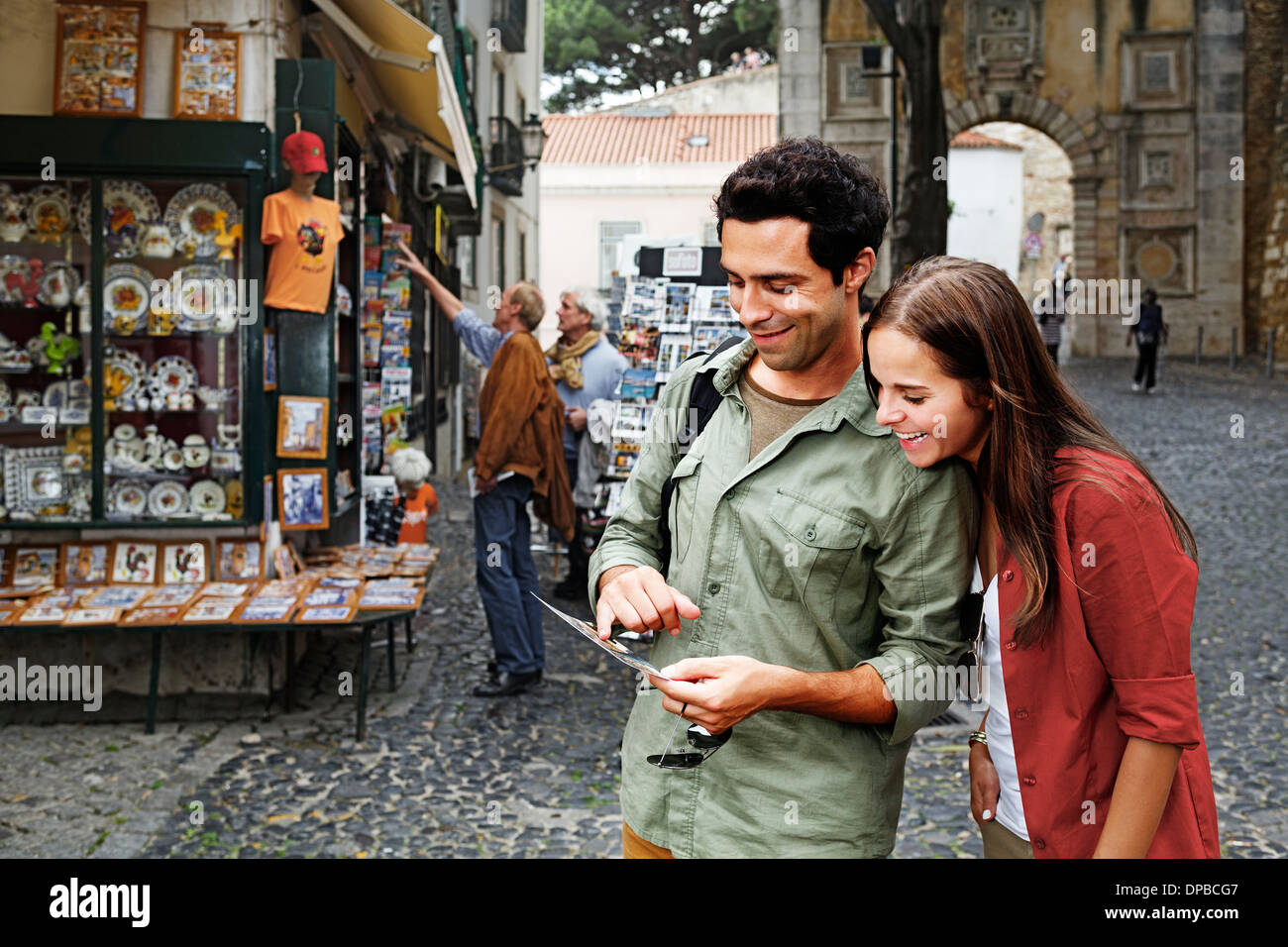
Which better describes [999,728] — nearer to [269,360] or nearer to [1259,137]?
[269,360]

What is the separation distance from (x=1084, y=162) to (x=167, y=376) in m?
26.3

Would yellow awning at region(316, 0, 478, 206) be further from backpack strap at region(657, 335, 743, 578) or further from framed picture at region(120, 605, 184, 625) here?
backpack strap at region(657, 335, 743, 578)

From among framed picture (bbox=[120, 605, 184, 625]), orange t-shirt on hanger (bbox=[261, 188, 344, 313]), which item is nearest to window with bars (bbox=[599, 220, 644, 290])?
orange t-shirt on hanger (bbox=[261, 188, 344, 313])

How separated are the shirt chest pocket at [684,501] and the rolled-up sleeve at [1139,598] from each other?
25.2 inches

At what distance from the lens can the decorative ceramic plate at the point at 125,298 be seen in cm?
633

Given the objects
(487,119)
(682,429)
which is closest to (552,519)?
(682,429)

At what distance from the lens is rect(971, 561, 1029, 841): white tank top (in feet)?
6.85

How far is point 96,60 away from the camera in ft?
20.0

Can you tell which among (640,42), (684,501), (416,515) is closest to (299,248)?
(416,515)

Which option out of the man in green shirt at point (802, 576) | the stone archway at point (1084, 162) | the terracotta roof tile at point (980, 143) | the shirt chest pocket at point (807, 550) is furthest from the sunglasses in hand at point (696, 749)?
the terracotta roof tile at point (980, 143)

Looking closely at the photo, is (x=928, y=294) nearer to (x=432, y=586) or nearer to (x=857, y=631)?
(x=857, y=631)

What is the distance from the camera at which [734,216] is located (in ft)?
7.01

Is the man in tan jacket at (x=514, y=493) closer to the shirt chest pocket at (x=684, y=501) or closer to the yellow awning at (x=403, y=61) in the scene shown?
the yellow awning at (x=403, y=61)

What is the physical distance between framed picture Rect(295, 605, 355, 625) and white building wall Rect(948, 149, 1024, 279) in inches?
1732
